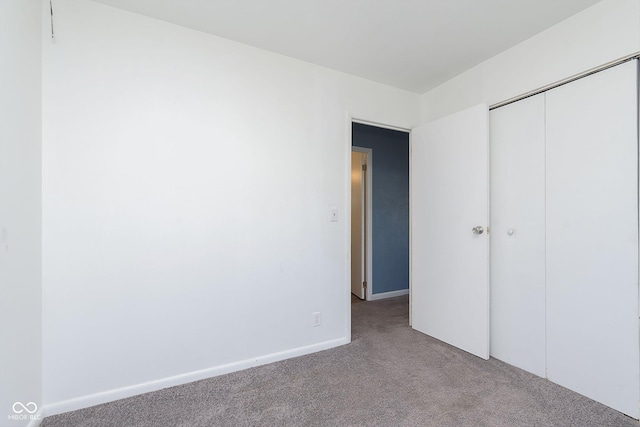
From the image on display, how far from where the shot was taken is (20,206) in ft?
4.16

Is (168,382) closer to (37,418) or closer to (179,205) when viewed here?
(37,418)

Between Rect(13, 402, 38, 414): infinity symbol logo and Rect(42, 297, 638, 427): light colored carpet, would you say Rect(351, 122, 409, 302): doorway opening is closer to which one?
Rect(42, 297, 638, 427): light colored carpet

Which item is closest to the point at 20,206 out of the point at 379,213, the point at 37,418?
the point at 37,418

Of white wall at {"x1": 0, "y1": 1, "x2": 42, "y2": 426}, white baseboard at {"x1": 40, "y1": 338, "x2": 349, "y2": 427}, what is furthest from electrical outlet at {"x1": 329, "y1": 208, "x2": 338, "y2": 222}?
white wall at {"x1": 0, "y1": 1, "x2": 42, "y2": 426}

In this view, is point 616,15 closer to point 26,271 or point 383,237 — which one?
point 383,237

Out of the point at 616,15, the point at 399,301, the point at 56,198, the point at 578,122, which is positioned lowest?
the point at 399,301

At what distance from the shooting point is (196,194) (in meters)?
1.80

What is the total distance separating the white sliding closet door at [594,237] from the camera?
1.44 metres

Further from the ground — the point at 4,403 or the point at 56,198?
the point at 56,198

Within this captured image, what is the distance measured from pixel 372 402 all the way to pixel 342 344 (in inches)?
29.0

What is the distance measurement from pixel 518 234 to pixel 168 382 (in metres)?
2.58

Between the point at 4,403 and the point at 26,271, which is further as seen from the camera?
the point at 26,271

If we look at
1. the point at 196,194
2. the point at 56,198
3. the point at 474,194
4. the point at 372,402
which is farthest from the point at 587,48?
the point at 56,198

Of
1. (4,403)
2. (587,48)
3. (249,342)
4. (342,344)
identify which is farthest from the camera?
(342,344)
